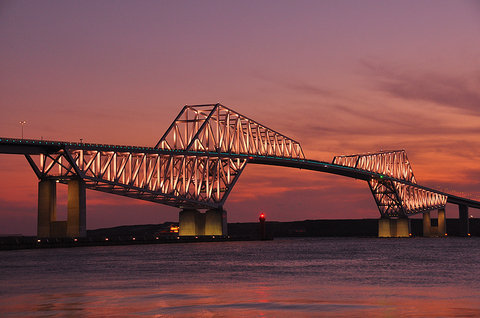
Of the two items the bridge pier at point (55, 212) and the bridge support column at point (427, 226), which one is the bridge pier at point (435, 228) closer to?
the bridge support column at point (427, 226)

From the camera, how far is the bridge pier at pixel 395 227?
544 feet

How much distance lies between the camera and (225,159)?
122312 mm

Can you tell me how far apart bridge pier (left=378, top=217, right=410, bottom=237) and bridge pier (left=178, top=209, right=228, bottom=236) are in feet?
205

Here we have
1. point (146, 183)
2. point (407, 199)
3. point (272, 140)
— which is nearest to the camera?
point (146, 183)

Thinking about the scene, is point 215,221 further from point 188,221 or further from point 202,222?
point 188,221

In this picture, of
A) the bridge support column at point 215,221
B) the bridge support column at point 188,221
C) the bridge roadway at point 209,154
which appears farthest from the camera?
the bridge support column at point 188,221

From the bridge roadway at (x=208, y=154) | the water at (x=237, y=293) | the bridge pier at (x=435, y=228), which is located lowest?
the water at (x=237, y=293)

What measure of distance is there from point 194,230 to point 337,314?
99615 mm

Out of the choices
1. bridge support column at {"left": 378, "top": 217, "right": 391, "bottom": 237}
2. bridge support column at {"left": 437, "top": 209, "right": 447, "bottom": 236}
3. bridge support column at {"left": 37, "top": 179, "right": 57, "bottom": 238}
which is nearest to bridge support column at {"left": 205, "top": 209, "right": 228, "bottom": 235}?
bridge support column at {"left": 37, "top": 179, "right": 57, "bottom": 238}

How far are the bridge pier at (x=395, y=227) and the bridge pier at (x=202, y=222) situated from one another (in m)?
62.6

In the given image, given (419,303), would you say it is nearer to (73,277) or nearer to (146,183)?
(73,277)

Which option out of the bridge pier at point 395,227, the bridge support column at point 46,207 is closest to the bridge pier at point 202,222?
the bridge support column at point 46,207

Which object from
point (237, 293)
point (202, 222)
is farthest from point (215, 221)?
point (237, 293)

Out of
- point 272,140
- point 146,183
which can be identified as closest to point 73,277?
point 146,183
